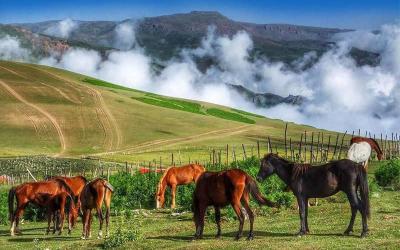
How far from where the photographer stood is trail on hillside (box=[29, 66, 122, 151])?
339 feet

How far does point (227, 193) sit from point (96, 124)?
97403mm

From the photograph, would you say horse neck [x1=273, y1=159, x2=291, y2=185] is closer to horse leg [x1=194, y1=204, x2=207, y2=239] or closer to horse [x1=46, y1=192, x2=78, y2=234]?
horse leg [x1=194, y1=204, x2=207, y2=239]

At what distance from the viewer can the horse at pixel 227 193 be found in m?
19.5

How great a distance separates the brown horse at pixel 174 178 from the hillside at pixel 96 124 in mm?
56311

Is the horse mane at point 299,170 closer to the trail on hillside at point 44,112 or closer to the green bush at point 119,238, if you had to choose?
the green bush at point 119,238

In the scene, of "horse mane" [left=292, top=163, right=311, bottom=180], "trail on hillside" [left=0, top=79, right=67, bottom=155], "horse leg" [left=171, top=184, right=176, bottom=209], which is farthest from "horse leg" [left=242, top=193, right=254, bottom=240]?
"trail on hillside" [left=0, top=79, right=67, bottom=155]

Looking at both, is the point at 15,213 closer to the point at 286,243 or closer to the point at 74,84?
the point at 286,243

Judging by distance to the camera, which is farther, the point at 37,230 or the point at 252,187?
the point at 37,230

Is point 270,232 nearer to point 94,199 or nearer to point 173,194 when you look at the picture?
point 94,199

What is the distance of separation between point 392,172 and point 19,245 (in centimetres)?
2282

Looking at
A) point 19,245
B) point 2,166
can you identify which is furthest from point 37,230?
point 2,166

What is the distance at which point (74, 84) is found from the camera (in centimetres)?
15225

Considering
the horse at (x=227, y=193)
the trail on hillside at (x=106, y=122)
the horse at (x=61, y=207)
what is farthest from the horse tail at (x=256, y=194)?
the trail on hillside at (x=106, y=122)

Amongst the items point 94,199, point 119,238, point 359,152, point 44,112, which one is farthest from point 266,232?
point 44,112
